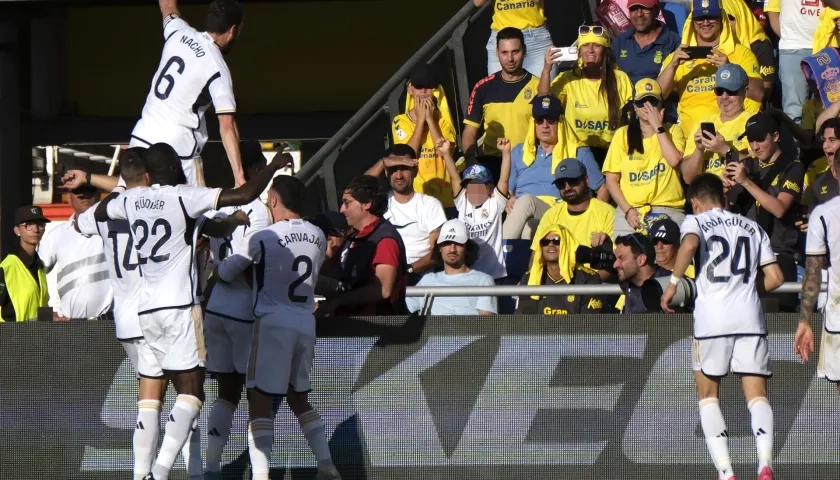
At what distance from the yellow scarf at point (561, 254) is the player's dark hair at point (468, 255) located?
458mm

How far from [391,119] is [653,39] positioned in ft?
8.29

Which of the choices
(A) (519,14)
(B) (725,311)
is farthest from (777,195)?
(A) (519,14)

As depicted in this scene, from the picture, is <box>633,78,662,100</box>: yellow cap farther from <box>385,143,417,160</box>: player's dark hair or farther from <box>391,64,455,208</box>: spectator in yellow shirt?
<box>385,143,417,160</box>: player's dark hair

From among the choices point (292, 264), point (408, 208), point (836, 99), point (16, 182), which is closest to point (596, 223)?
point (408, 208)

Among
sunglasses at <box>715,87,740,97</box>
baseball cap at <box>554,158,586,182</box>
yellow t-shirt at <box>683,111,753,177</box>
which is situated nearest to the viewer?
baseball cap at <box>554,158,586,182</box>

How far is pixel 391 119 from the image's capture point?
1262 centimetres

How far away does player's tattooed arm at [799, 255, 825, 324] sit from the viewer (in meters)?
8.35

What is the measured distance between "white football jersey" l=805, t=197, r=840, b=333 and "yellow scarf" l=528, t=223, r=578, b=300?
2038mm

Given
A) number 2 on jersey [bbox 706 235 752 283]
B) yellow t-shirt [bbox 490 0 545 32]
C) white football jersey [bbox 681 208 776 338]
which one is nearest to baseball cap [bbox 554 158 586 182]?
white football jersey [bbox 681 208 776 338]

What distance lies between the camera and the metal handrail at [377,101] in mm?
11984

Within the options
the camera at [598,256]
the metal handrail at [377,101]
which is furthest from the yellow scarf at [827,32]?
the camera at [598,256]

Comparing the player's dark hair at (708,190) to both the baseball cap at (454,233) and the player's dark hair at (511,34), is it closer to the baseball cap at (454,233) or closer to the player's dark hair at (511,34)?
the baseball cap at (454,233)

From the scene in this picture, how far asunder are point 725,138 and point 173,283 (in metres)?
4.99

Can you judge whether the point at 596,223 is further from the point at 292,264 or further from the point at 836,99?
the point at 292,264
